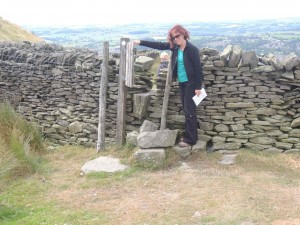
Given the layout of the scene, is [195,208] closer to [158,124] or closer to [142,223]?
[142,223]

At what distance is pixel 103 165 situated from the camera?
325 inches

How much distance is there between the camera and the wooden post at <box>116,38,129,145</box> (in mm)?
8984

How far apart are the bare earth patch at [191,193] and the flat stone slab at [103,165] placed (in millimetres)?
224

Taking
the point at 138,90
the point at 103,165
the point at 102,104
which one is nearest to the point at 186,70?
the point at 138,90

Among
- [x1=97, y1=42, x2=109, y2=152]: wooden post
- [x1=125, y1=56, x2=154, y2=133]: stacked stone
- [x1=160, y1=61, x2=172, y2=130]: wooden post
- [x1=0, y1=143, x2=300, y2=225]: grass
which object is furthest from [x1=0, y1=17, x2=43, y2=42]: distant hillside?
[x1=0, y1=143, x2=300, y2=225]: grass

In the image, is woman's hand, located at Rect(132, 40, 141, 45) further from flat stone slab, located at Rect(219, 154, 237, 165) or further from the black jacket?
flat stone slab, located at Rect(219, 154, 237, 165)

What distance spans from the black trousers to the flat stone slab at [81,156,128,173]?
1371 mm

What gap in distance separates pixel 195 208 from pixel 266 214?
974mm

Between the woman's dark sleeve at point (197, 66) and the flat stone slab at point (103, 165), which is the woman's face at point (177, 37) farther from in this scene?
the flat stone slab at point (103, 165)

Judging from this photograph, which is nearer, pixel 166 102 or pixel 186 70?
pixel 186 70

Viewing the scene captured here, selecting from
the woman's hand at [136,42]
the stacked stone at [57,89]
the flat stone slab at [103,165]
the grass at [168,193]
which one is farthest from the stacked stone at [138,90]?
the flat stone slab at [103,165]

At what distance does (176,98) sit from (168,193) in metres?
2.59

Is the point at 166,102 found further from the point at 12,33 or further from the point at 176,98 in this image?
the point at 12,33

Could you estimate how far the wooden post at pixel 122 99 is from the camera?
8.98 meters
